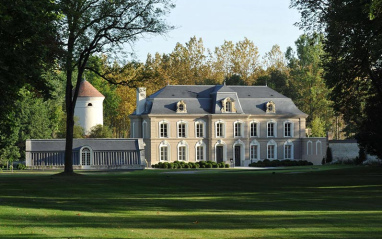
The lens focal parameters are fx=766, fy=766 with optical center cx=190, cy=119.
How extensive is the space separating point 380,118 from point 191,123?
40562 mm

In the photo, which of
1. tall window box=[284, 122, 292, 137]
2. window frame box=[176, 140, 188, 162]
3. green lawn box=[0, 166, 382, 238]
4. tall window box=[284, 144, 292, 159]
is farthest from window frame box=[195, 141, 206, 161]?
green lawn box=[0, 166, 382, 238]

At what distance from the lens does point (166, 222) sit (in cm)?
1755

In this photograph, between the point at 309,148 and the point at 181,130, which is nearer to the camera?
the point at 181,130

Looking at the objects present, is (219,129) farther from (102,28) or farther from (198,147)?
(102,28)

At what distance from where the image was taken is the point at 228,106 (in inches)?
3393

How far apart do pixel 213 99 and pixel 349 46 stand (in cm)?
4926

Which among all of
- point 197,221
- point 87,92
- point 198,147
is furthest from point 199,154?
point 197,221

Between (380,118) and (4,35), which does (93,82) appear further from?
(4,35)

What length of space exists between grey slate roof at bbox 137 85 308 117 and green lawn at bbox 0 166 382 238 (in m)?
53.0

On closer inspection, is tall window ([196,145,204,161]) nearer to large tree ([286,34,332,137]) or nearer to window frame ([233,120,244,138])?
window frame ([233,120,244,138])

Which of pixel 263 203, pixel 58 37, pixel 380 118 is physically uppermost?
pixel 58 37

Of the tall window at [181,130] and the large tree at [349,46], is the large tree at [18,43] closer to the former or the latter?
the large tree at [349,46]

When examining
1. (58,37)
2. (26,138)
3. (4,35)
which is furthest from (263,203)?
(26,138)

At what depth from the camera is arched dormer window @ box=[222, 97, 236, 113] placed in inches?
3376
